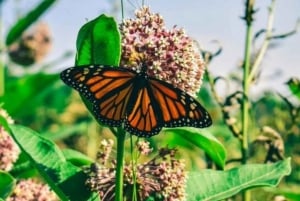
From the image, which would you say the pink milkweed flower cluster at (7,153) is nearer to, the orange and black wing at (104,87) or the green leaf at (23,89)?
the green leaf at (23,89)

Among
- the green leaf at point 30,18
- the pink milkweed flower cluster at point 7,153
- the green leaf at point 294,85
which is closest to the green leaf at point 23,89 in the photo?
the green leaf at point 30,18

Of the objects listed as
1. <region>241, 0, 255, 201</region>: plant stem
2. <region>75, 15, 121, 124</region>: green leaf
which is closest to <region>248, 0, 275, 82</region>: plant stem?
<region>241, 0, 255, 201</region>: plant stem

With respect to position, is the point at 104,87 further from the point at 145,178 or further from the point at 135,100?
the point at 145,178

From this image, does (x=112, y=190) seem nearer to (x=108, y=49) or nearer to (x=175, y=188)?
(x=175, y=188)

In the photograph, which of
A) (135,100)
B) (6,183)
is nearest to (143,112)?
(135,100)

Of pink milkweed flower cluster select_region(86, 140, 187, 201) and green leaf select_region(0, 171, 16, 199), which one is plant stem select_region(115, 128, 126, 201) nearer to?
pink milkweed flower cluster select_region(86, 140, 187, 201)

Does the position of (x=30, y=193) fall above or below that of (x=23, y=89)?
below

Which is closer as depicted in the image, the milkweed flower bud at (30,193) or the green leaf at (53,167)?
the green leaf at (53,167)
